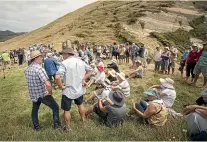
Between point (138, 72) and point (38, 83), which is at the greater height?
point (38, 83)

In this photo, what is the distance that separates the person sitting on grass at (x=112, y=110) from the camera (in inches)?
292

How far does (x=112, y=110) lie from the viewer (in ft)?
24.7

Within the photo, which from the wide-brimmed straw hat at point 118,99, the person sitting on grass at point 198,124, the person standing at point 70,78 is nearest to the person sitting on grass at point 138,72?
the wide-brimmed straw hat at point 118,99

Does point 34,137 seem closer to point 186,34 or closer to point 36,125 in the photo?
point 36,125

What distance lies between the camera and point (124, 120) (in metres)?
7.44

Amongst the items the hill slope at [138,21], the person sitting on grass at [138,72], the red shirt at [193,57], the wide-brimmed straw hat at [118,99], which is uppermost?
the hill slope at [138,21]

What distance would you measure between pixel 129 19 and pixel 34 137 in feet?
157

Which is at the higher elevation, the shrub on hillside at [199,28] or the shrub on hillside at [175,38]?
the shrub on hillside at [199,28]

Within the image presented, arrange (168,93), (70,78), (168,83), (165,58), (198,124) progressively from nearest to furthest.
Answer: (198,124) → (70,78) → (168,93) → (168,83) → (165,58)

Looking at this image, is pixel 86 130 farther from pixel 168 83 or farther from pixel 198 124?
pixel 168 83

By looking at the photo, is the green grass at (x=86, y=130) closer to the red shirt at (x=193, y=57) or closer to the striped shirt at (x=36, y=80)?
the striped shirt at (x=36, y=80)

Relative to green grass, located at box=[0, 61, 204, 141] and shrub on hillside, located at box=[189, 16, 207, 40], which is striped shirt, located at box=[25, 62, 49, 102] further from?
shrub on hillside, located at box=[189, 16, 207, 40]

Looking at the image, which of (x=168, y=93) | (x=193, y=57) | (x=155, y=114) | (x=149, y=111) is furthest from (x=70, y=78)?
(x=193, y=57)

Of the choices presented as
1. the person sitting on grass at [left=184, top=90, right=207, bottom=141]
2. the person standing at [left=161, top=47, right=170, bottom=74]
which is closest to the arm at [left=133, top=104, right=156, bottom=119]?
the person sitting on grass at [left=184, top=90, right=207, bottom=141]
